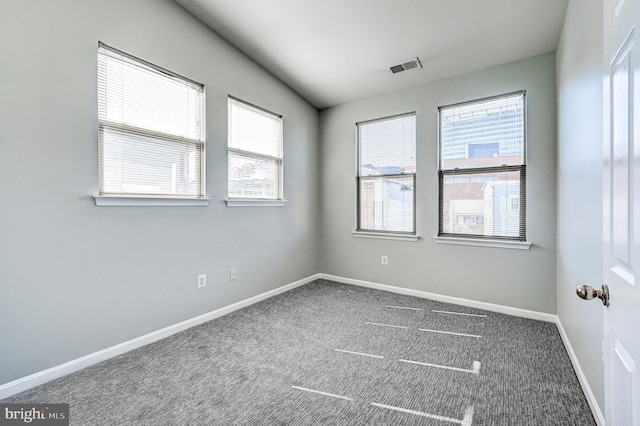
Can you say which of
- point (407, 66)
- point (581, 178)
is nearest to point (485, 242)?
point (581, 178)

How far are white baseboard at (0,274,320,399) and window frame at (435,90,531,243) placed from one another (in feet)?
8.05

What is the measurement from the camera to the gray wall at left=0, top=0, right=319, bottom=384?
1.86 metres

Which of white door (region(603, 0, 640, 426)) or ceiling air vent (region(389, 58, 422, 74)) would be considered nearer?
white door (region(603, 0, 640, 426))

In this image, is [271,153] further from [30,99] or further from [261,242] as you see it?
[30,99]

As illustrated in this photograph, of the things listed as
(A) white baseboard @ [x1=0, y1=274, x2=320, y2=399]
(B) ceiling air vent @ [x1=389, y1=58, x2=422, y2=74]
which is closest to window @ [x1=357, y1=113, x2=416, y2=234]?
(B) ceiling air vent @ [x1=389, y1=58, x2=422, y2=74]

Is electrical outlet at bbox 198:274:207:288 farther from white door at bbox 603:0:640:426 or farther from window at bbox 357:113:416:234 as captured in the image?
white door at bbox 603:0:640:426

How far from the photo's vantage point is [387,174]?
4000mm

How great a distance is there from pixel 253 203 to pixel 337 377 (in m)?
2.10

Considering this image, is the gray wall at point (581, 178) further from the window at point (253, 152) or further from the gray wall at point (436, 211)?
the window at point (253, 152)

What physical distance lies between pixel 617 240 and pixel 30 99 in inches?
119

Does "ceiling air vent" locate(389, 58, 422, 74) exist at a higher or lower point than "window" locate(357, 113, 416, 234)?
higher

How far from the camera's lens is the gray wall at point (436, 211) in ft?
9.68

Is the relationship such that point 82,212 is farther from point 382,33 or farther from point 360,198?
point 360,198

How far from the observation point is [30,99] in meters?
1.91
